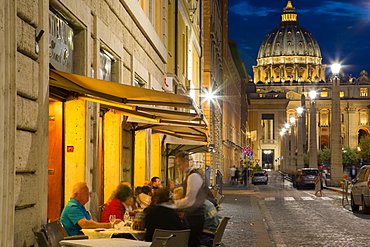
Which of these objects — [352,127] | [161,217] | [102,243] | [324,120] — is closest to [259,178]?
[161,217]

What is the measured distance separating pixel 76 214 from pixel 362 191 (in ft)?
49.6

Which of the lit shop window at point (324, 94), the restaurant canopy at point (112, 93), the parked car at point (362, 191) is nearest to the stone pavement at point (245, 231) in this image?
the restaurant canopy at point (112, 93)

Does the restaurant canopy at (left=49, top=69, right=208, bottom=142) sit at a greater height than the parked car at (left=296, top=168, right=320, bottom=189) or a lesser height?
greater

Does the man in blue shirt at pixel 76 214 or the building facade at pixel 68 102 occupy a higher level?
the building facade at pixel 68 102

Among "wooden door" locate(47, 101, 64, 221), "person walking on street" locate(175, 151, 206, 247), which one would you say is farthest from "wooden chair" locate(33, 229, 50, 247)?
"wooden door" locate(47, 101, 64, 221)

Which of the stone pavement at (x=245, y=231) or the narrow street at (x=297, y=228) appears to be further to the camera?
the narrow street at (x=297, y=228)

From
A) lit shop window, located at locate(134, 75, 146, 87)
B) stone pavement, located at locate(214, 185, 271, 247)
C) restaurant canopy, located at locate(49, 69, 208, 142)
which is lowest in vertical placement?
stone pavement, located at locate(214, 185, 271, 247)

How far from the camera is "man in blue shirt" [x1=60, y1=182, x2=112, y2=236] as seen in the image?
7.92m

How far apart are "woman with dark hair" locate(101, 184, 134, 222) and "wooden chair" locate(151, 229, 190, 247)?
2802mm

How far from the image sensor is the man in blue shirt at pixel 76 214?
26.0 feet

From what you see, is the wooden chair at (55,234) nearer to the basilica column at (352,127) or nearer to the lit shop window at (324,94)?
the basilica column at (352,127)

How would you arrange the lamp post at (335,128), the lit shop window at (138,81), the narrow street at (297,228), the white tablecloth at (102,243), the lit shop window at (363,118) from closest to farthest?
the white tablecloth at (102,243) < the narrow street at (297,228) < the lit shop window at (138,81) < the lamp post at (335,128) < the lit shop window at (363,118)

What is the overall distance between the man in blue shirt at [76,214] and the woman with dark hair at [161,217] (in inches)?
36.7

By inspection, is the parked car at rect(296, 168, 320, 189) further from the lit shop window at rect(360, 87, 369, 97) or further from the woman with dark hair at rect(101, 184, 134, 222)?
the lit shop window at rect(360, 87, 369, 97)
